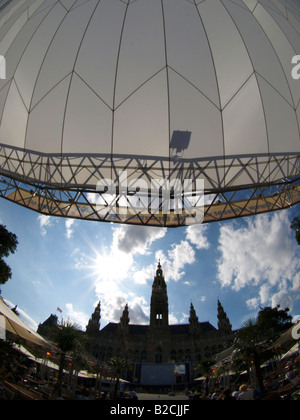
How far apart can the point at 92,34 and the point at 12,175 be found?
24.4ft

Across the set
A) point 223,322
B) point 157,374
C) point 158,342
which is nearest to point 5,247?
point 157,374

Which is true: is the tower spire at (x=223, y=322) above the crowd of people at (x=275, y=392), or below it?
above

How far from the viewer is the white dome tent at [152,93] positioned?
9.34 meters

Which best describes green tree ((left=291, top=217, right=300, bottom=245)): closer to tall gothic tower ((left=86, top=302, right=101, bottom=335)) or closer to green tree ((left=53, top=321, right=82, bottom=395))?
green tree ((left=53, top=321, right=82, bottom=395))

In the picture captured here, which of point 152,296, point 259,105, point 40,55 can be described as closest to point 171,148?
point 259,105

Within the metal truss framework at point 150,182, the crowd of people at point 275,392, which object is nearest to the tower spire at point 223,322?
the crowd of people at point 275,392

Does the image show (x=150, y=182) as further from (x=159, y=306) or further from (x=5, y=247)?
(x=159, y=306)

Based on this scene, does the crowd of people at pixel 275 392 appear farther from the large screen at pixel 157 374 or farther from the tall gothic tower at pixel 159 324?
the tall gothic tower at pixel 159 324

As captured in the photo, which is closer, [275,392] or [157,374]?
[275,392]

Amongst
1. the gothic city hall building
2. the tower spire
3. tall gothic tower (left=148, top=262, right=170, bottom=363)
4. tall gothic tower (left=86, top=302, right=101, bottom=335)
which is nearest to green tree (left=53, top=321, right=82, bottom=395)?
the gothic city hall building

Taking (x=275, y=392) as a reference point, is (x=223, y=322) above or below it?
above

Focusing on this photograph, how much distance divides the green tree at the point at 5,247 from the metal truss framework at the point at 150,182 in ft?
6.08

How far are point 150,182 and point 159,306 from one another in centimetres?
6051

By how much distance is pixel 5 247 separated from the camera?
12.3m
